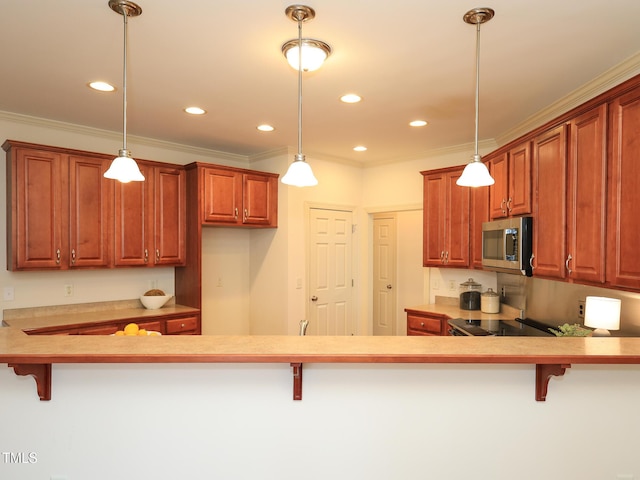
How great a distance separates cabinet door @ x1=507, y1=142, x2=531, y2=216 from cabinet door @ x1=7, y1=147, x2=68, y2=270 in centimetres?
Result: 366

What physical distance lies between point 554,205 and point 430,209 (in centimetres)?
173

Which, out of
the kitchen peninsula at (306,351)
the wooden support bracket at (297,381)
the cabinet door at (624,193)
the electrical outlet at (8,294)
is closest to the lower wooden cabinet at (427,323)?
the cabinet door at (624,193)

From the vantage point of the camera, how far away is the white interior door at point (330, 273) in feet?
16.2

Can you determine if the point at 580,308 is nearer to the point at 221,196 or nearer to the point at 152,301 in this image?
the point at 221,196

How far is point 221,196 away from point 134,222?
0.86m

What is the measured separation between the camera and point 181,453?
1743 millimetres

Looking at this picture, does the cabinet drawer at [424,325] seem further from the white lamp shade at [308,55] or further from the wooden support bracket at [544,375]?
the white lamp shade at [308,55]

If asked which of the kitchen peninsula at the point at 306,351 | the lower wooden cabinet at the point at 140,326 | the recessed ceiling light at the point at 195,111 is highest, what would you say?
the recessed ceiling light at the point at 195,111

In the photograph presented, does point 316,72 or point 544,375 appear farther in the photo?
point 316,72

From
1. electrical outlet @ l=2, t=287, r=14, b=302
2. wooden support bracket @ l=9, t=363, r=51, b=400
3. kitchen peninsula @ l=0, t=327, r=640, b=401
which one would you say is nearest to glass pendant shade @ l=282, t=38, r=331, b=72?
kitchen peninsula @ l=0, t=327, r=640, b=401

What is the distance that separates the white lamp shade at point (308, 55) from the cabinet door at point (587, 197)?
1543 millimetres

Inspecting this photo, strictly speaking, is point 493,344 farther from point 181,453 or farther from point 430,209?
point 430,209

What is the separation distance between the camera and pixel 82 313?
12.3 feet

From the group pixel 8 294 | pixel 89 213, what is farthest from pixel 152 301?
pixel 8 294
